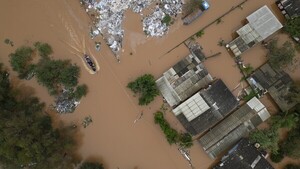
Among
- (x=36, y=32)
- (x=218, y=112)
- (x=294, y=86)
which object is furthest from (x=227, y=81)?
(x=36, y=32)

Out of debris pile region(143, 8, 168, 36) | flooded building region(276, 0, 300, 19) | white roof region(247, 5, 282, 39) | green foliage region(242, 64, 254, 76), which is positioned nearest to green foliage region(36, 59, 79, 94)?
debris pile region(143, 8, 168, 36)

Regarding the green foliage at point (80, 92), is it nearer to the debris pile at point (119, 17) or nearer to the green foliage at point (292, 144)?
the debris pile at point (119, 17)

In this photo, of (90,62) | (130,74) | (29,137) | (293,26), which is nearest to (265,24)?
(293,26)

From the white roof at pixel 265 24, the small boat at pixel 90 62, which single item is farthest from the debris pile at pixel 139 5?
the white roof at pixel 265 24

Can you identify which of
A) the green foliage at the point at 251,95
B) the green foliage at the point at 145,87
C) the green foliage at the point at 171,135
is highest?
the green foliage at the point at 145,87

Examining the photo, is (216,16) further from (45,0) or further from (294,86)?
(45,0)

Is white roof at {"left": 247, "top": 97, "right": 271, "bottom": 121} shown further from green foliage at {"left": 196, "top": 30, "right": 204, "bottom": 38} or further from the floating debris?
the floating debris

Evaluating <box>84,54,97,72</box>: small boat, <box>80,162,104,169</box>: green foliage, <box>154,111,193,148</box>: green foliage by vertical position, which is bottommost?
<box>154,111,193,148</box>: green foliage
